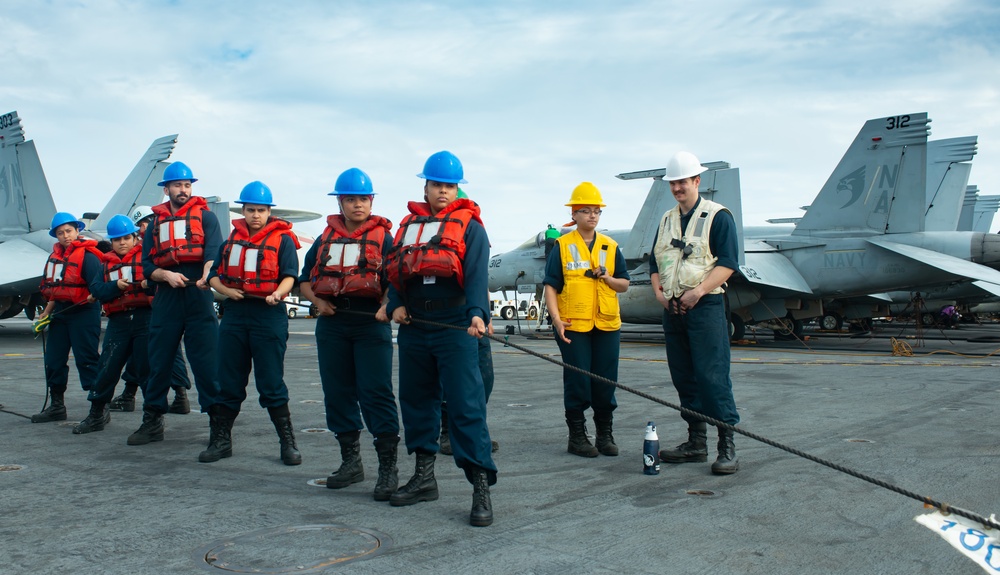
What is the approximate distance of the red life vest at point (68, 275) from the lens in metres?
7.56

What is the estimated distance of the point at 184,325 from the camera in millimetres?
6293

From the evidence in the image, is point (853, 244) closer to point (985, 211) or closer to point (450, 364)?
point (450, 364)

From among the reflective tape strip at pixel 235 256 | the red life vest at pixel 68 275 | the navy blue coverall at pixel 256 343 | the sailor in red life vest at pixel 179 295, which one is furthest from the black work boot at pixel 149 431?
the red life vest at pixel 68 275

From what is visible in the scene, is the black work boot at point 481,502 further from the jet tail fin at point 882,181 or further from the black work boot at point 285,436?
the jet tail fin at point 882,181

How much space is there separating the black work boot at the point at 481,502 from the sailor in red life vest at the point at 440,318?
1cm

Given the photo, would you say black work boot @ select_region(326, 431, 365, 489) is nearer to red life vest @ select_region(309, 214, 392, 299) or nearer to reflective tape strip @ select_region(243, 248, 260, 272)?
red life vest @ select_region(309, 214, 392, 299)

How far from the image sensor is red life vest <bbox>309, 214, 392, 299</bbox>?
4.82 metres

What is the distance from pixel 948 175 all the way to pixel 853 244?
8555 millimetres

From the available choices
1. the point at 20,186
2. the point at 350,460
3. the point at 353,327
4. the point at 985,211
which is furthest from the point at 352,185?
the point at 985,211

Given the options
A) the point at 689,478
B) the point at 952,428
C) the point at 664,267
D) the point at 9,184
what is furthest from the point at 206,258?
the point at 9,184

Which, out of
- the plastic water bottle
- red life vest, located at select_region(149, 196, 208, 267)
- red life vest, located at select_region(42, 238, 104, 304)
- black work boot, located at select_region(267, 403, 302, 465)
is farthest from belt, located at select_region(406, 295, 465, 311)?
red life vest, located at select_region(42, 238, 104, 304)

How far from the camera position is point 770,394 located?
942 cm

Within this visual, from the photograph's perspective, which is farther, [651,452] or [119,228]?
[119,228]

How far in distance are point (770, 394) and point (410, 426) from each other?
6.37 m
